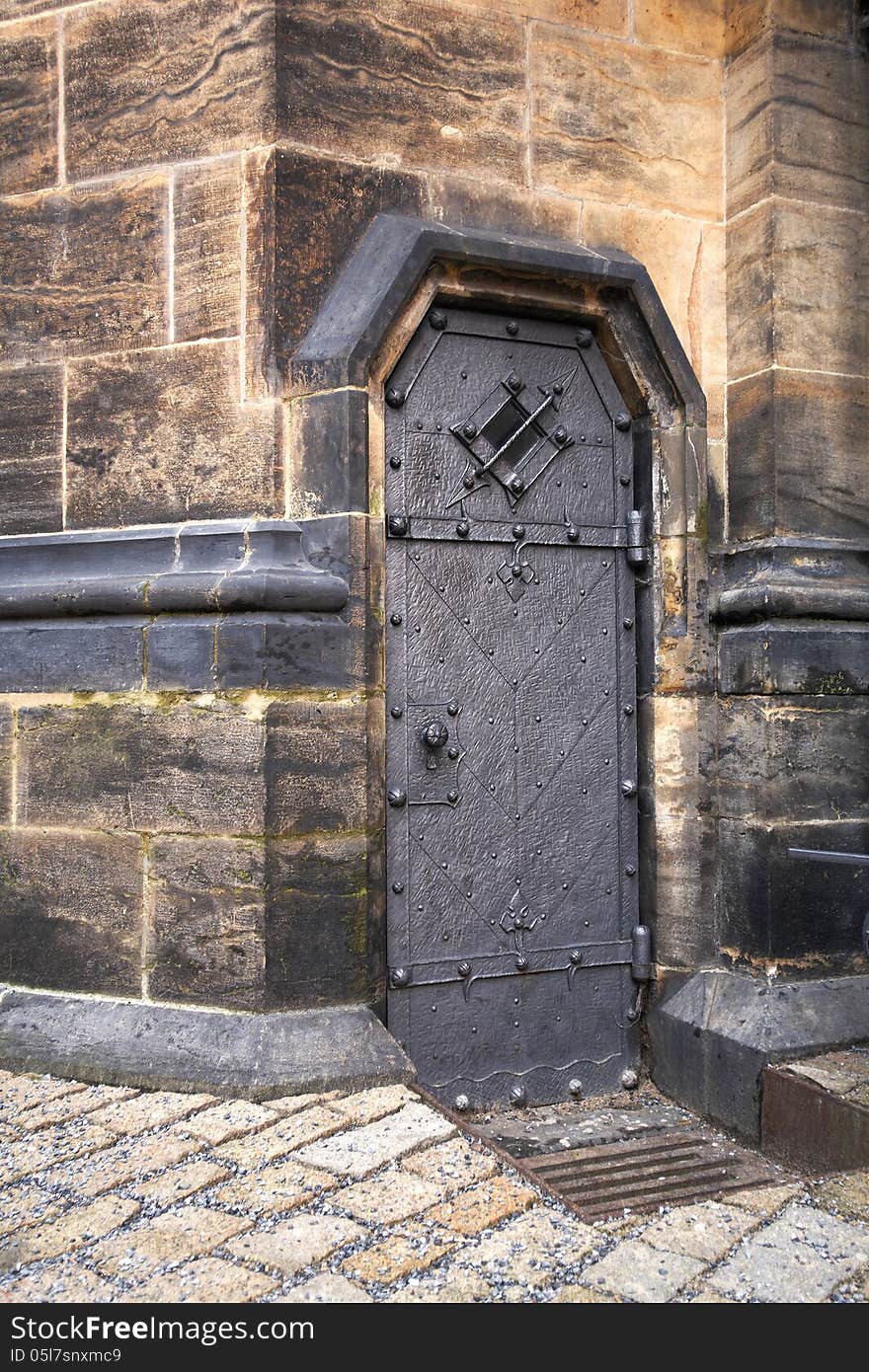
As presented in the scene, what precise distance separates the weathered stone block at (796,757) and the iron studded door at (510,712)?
14.3 inches

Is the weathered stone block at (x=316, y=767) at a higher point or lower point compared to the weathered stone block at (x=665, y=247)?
lower

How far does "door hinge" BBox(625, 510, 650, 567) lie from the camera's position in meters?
4.18

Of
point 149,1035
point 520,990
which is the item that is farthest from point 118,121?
point 520,990

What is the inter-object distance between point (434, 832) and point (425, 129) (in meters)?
2.16

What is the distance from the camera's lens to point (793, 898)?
3.97 meters

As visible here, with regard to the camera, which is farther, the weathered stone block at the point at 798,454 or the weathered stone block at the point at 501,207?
the weathered stone block at the point at 798,454

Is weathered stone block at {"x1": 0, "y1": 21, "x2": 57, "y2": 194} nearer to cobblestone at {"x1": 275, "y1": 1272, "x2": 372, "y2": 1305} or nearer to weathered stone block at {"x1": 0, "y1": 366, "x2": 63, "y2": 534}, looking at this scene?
weathered stone block at {"x1": 0, "y1": 366, "x2": 63, "y2": 534}

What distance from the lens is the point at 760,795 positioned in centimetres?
398

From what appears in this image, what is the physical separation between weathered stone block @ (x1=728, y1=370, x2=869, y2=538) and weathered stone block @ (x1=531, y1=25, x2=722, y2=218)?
693mm

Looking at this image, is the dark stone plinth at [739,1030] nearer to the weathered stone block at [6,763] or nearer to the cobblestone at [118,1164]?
the cobblestone at [118,1164]

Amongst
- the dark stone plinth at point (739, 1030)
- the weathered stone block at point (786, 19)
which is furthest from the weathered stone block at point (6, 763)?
the weathered stone block at point (786, 19)

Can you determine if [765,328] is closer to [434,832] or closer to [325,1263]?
[434,832]

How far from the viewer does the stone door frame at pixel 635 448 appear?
361 centimetres

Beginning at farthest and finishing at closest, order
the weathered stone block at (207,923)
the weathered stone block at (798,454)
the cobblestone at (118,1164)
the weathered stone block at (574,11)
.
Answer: the weathered stone block at (798,454), the weathered stone block at (574,11), the weathered stone block at (207,923), the cobblestone at (118,1164)
